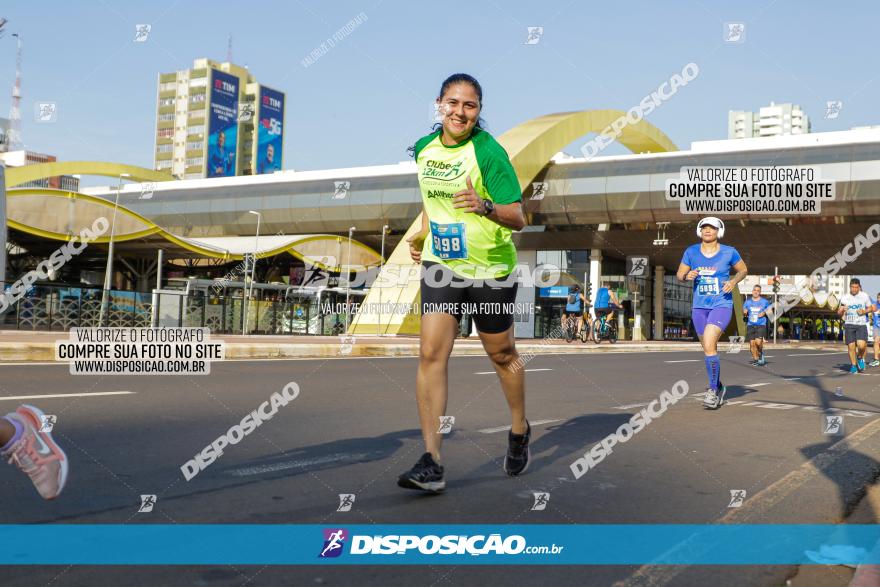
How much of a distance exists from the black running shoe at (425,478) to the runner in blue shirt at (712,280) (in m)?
5.37

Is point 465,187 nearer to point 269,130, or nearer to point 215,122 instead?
point 215,122

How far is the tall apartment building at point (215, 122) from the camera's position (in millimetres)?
142750

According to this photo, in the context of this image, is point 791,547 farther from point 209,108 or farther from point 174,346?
point 209,108

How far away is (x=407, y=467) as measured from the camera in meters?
4.54

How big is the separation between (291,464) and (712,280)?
5.77 meters

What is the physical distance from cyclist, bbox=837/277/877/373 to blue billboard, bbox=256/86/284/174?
139254mm

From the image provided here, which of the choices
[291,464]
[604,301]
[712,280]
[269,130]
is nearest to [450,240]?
[291,464]

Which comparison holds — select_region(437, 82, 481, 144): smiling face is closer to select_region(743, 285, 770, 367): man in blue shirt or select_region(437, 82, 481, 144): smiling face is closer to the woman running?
Answer: the woman running

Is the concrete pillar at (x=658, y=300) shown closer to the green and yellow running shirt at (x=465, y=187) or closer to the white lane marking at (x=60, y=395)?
the white lane marking at (x=60, y=395)

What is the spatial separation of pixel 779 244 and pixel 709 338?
41.3 meters

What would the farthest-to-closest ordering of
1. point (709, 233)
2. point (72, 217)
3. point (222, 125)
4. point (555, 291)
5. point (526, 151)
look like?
point (222, 125), point (555, 291), point (526, 151), point (72, 217), point (709, 233)

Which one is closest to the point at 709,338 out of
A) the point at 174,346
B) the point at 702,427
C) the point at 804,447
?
the point at 702,427

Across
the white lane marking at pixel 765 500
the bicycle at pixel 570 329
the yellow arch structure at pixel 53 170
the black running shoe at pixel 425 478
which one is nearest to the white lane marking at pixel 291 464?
the black running shoe at pixel 425 478

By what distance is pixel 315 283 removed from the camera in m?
49.6
